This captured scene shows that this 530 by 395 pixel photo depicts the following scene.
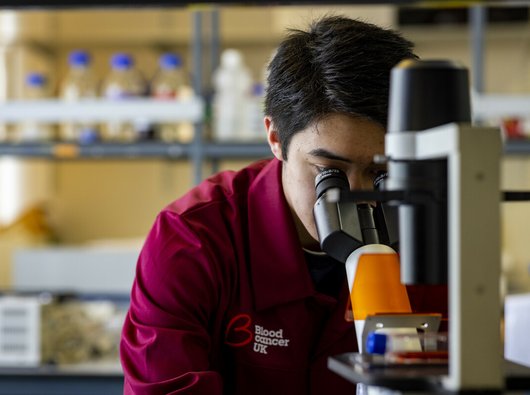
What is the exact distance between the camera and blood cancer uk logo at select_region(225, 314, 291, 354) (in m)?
1.45

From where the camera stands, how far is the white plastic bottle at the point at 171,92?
3631 millimetres

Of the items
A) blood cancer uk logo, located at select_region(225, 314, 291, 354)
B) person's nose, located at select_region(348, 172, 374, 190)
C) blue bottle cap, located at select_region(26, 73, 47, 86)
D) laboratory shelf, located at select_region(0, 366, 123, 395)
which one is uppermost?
blue bottle cap, located at select_region(26, 73, 47, 86)

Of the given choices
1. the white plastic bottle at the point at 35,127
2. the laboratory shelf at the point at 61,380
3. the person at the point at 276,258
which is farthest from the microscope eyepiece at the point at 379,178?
the white plastic bottle at the point at 35,127

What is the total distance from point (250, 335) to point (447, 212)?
0.62 meters

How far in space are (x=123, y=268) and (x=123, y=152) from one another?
499 mm

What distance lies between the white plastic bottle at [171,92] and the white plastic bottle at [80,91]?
0.91ft

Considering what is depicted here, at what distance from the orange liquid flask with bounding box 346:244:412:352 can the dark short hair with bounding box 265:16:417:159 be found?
0.30 meters

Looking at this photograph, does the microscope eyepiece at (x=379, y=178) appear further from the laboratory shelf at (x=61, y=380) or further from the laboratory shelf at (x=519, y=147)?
the laboratory shelf at (x=519, y=147)

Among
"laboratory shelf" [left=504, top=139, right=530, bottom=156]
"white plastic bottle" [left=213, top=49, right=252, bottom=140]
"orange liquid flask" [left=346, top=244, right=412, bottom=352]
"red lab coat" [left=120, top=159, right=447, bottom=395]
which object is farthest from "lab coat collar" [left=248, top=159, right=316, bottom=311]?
"laboratory shelf" [left=504, top=139, right=530, bottom=156]

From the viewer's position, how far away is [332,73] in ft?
4.32

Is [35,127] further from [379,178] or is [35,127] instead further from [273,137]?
[379,178]

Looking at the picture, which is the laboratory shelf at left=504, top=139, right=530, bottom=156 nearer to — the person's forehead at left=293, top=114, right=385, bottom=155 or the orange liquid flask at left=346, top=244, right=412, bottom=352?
the person's forehead at left=293, top=114, right=385, bottom=155

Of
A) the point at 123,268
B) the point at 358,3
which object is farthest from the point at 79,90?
the point at 358,3

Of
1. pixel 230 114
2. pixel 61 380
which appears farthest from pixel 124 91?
pixel 61 380
